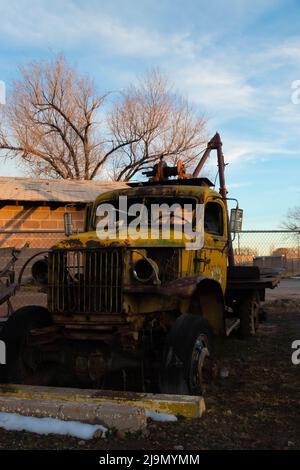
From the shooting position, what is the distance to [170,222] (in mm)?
6391

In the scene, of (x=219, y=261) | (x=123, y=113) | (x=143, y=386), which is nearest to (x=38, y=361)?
(x=143, y=386)

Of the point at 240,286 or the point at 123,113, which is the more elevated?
the point at 123,113

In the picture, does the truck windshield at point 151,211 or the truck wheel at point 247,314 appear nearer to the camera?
the truck windshield at point 151,211

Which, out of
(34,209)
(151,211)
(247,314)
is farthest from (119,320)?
(34,209)

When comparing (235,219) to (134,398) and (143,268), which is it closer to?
(143,268)

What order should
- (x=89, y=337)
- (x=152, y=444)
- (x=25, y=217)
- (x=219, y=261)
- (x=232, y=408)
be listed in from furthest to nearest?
1. (x=25, y=217)
2. (x=219, y=261)
3. (x=89, y=337)
4. (x=232, y=408)
5. (x=152, y=444)

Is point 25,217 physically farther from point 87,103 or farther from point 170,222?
point 87,103

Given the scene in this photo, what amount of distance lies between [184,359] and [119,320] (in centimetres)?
79

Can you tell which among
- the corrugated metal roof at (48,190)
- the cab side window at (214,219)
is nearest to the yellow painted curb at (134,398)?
the cab side window at (214,219)

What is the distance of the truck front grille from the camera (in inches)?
201

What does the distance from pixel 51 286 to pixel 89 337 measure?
2.26 ft

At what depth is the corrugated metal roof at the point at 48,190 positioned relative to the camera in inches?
605

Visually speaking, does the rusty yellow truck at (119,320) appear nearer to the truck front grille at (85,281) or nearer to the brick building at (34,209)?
the truck front grille at (85,281)

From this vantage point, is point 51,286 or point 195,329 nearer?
point 195,329
